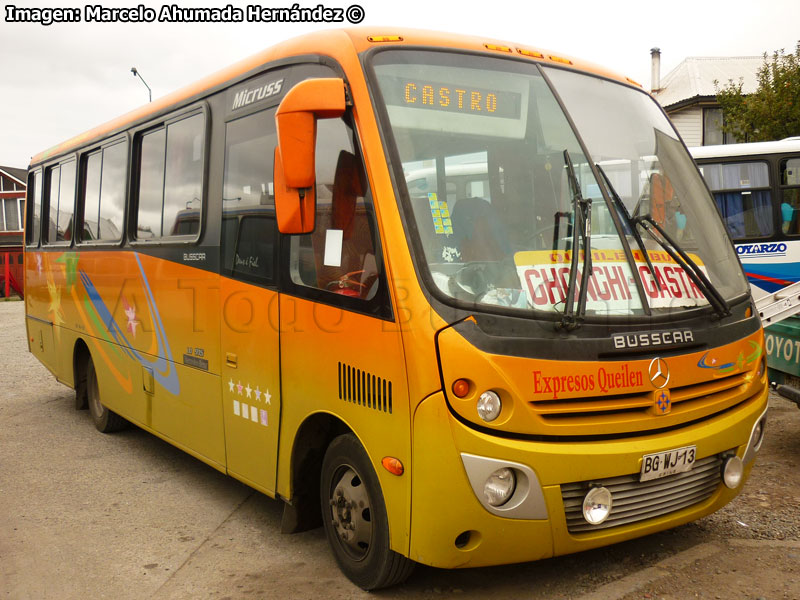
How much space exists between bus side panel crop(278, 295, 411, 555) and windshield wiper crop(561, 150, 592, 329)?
2.63ft

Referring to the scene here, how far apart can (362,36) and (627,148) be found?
1611 mm

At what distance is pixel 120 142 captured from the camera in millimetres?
7543

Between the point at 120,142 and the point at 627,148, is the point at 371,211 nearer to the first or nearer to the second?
the point at 627,148

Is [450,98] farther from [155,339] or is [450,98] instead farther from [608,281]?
[155,339]

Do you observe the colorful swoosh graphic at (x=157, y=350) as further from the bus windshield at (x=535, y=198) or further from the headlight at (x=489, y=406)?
the headlight at (x=489, y=406)

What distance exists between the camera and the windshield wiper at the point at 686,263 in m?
4.23

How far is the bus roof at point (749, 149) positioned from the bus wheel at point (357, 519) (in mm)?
10575

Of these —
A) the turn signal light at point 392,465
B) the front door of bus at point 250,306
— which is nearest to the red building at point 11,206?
the front door of bus at point 250,306

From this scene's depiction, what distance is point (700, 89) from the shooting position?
3691 centimetres

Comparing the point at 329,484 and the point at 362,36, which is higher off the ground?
the point at 362,36

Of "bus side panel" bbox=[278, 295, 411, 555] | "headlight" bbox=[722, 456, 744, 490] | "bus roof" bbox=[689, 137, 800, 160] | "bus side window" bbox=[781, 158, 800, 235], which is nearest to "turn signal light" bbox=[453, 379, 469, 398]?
"bus side panel" bbox=[278, 295, 411, 555]

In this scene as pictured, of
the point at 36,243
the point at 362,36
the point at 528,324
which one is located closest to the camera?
the point at 528,324

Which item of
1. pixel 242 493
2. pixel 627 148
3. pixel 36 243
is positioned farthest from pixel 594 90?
pixel 36 243

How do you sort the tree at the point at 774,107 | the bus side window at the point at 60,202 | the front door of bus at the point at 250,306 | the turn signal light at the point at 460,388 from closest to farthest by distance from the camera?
the turn signal light at the point at 460,388, the front door of bus at the point at 250,306, the bus side window at the point at 60,202, the tree at the point at 774,107
